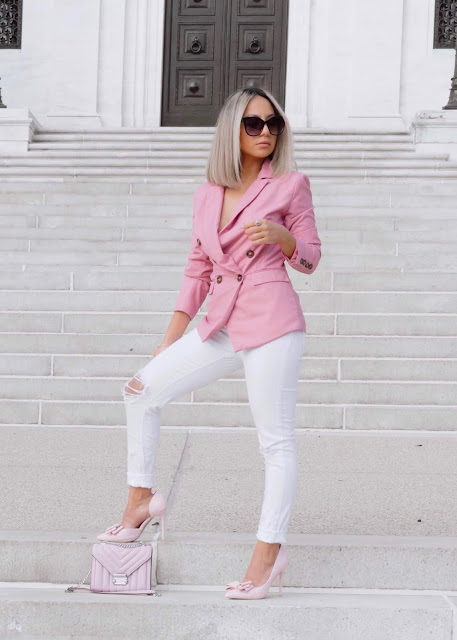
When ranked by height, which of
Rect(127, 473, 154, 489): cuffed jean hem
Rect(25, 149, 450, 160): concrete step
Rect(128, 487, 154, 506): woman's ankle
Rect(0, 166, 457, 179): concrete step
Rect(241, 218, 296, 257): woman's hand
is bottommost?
Rect(128, 487, 154, 506): woman's ankle

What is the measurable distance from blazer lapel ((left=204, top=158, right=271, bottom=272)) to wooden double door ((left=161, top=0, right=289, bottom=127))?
12.7 meters

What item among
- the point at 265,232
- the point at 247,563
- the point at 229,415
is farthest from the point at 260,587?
the point at 229,415

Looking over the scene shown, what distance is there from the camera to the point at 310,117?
1558 cm

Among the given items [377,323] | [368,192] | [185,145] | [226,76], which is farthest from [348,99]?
[377,323]

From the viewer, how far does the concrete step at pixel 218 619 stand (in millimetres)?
3352

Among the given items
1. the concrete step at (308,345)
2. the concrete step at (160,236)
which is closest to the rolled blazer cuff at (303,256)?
the concrete step at (308,345)

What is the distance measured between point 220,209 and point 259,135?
0.98ft

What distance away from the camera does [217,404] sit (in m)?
7.08

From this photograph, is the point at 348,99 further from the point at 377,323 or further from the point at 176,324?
the point at 176,324

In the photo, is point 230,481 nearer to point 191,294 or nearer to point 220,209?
point 191,294

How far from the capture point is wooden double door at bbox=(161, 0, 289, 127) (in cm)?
1578

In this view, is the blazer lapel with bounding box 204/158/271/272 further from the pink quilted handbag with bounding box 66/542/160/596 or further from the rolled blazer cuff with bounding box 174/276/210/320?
the pink quilted handbag with bounding box 66/542/160/596

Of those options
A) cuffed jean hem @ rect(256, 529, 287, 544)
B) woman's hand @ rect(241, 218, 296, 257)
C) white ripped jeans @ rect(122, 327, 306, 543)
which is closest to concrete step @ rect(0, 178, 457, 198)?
white ripped jeans @ rect(122, 327, 306, 543)

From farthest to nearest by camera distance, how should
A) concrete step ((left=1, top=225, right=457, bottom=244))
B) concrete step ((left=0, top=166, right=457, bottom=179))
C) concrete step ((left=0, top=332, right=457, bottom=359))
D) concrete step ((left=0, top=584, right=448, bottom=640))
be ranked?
concrete step ((left=0, top=166, right=457, bottom=179)), concrete step ((left=1, top=225, right=457, bottom=244)), concrete step ((left=0, top=332, right=457, bottom=359)), concrete step ((left=0, top=584, right=448, bottom=640))
